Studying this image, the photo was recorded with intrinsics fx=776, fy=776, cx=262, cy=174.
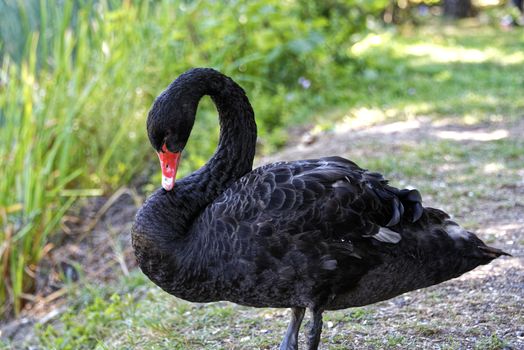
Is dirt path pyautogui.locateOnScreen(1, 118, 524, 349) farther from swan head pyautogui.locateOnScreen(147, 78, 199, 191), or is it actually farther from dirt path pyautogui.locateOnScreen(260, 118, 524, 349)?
swan head pyautogui.locateOnScreen(147, 78, 199, 191)

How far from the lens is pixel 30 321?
4.48 metres

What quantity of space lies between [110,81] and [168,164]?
3.11m

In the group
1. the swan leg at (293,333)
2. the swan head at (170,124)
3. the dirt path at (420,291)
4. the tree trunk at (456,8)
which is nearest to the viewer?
the swan head at (170,124)

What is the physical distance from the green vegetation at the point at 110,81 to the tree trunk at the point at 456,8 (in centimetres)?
705

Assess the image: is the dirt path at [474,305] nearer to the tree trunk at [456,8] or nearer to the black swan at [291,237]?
the black swan at [291,237]

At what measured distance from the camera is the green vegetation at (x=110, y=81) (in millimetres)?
4727

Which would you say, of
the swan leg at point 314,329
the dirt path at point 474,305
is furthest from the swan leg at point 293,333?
the dirt path at point 474,305

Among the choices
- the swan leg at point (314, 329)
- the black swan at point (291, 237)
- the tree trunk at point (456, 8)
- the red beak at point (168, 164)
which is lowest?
the tree trunk at point (456, 8)

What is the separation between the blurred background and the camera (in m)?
4.14

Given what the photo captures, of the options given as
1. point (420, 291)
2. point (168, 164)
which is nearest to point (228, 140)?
point (168, 164)

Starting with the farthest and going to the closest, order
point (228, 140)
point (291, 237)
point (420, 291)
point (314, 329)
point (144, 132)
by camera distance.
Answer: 1. point (144, 132)
2. point (420, 291)
3. point (228, 140)
4. point (314, 329)
5. point (291, 237)

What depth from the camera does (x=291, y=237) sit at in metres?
2.52

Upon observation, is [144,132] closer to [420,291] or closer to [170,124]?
[420,291]

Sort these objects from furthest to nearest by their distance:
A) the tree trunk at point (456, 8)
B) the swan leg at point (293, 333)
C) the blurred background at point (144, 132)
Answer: the tree trunk at point (456, 8) → the blurred background at point (144, 132) → the swan leg at point (293, 333)
